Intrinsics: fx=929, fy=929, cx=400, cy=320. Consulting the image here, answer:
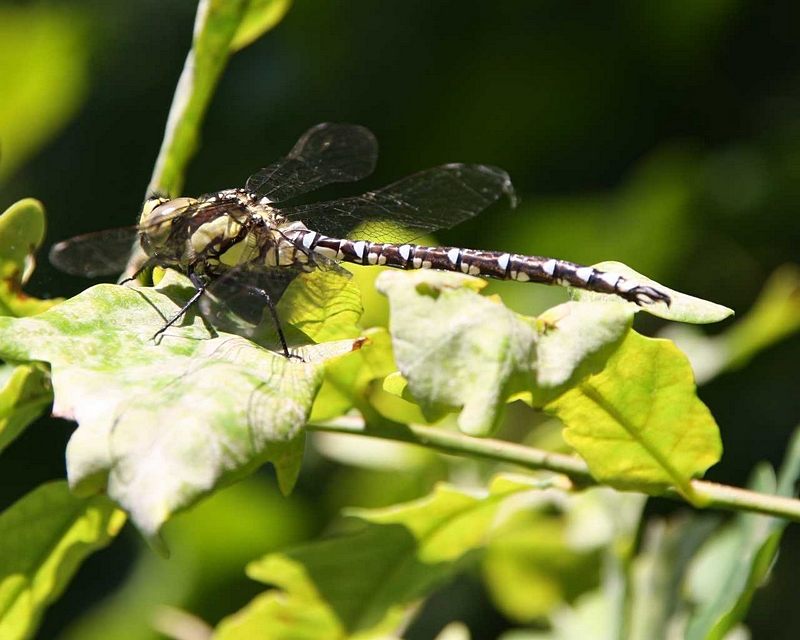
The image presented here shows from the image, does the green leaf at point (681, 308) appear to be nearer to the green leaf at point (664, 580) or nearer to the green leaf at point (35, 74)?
the green leaf at point (664, 580)

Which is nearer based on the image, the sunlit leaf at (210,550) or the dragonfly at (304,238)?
the dragonfly at (304,238)

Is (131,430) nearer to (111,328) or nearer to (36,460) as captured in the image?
(111,328)

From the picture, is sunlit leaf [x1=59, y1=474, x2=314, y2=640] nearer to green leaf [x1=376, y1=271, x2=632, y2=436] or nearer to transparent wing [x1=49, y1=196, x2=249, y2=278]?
transparent wing [x1=49, y1=196, x2=249, y2=278]

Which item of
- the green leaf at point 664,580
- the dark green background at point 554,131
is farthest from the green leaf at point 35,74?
the green leaf at point 664,580

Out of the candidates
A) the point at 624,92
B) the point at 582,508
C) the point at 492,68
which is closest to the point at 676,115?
the point at 624,92

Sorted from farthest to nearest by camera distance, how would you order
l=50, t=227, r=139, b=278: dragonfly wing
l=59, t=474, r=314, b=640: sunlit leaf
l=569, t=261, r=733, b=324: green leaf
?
l=59, t=474, r=314, b=640: sunlit leaf, l=50, t=227, r=139, b=278: dragonfly wing, l=569, t=261, r=733, b=324: green leaf

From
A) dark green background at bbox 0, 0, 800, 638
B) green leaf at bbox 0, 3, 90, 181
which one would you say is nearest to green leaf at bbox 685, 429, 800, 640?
dark green background at bbox 0, 0, 800, 638
